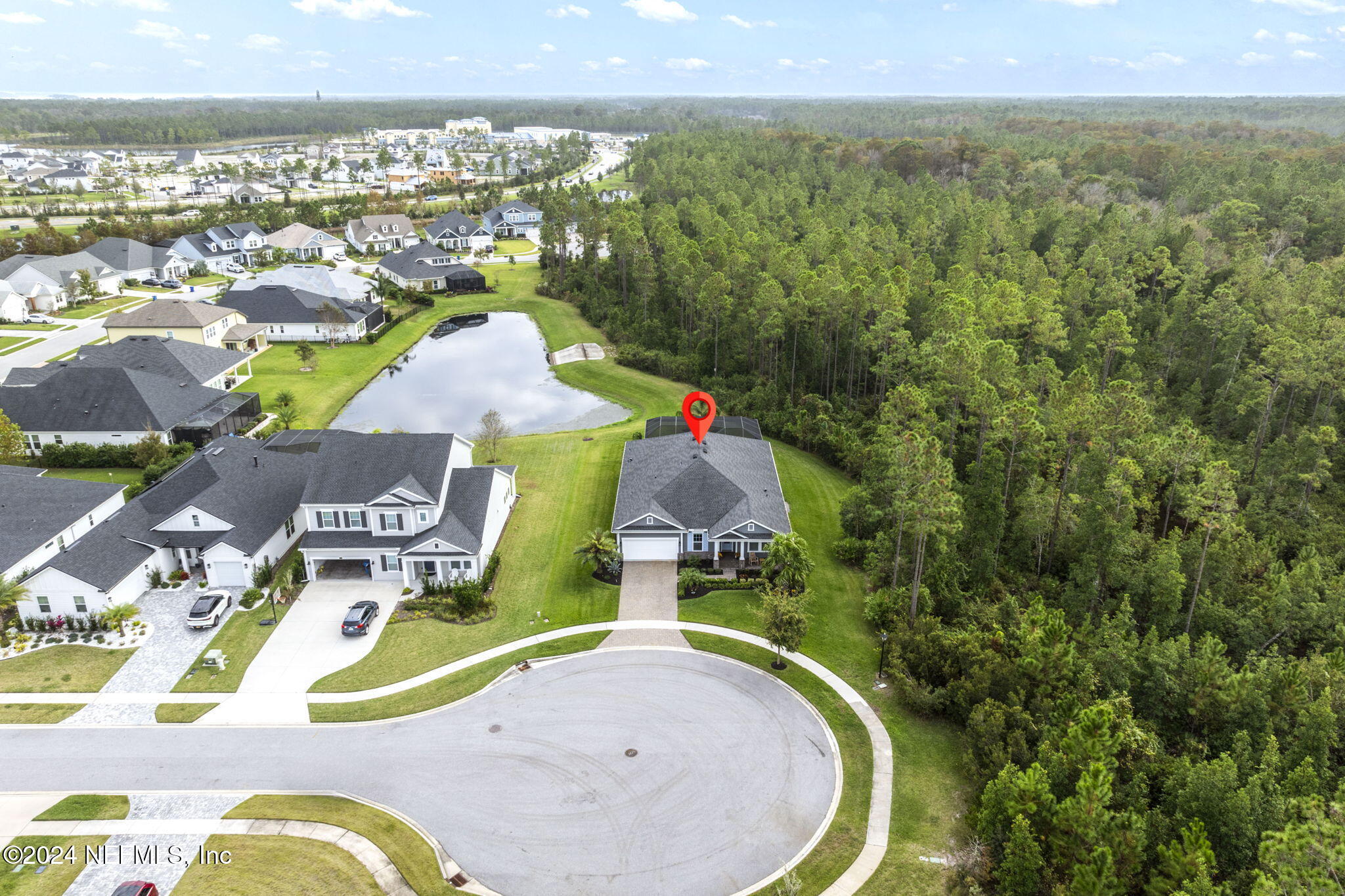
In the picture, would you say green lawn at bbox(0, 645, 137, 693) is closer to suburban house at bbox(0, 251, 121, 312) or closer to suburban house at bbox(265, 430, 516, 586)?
suburban house at bbox(265, 430, 516, 586)

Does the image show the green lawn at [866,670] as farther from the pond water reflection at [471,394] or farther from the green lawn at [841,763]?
the pond water reflection at [471,394]

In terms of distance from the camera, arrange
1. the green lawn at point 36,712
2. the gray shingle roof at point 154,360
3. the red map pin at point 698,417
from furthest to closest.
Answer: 1. the gray shingle roof at point 154,360
2. the red map pin at point 698,417
3. the green lawn at point 36,712

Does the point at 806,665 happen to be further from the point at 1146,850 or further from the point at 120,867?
the point at 120,867

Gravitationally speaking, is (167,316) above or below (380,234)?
below

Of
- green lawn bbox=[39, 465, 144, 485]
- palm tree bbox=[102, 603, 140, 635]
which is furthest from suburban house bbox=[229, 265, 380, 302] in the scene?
palm tree bbox=[102, 603, 140, 635]

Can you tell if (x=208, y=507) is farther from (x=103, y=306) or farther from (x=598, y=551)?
(x=103, y=306)

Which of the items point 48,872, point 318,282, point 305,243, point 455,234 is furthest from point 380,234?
point 48,872

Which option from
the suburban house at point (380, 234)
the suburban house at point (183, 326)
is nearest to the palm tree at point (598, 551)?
the suburban house at point (183, 326)

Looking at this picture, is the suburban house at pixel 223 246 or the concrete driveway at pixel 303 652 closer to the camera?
the concrete driveway at pixel 303 652
